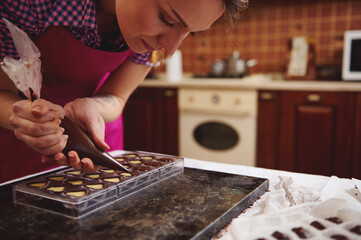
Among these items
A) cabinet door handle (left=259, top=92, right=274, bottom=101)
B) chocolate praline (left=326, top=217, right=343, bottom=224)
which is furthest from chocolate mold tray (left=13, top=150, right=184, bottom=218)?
cabinet door handle (left=259, top=92, right=274, bottom=101)

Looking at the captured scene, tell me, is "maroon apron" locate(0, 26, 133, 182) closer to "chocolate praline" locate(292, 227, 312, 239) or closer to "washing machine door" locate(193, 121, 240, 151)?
"chocolate praline" locate(292, 227, 312, 239)

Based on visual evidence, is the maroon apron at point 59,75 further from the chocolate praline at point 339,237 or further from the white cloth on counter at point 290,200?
the chocolate praline at point 339,237

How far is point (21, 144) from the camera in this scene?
3.76 ft

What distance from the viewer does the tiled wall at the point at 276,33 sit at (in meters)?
2.70

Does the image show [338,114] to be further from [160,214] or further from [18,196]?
[18,196]

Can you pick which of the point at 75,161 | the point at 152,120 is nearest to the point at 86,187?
the point at 75,161

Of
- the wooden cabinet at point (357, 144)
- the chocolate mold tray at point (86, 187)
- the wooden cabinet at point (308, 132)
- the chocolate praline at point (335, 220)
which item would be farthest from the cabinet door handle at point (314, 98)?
the chocolate praline at point (335, 220)

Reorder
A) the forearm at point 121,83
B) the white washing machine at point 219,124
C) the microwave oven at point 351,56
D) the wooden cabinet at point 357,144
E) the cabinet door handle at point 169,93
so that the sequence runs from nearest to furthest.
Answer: the forearm at point 121,83 < the wooden cabinet at point 357,144 < the microwave oven at point 351,56 < the white washing machine at point 219,124 < the cabinet door handle at point 169,93

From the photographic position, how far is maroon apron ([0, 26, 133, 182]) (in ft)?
3.21

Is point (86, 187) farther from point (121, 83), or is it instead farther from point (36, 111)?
point (121, 83)

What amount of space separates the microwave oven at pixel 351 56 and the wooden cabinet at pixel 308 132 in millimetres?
196

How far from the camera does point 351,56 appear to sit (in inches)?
91.0

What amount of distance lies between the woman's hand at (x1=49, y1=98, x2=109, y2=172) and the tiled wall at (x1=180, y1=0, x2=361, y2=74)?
2039 mm

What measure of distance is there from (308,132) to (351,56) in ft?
1.89
